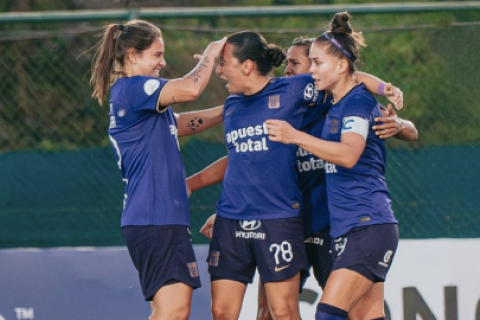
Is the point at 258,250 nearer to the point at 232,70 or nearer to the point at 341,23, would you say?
the point at 232,70

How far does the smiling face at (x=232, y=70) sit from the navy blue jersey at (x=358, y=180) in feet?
1.81

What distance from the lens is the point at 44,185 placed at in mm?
7023

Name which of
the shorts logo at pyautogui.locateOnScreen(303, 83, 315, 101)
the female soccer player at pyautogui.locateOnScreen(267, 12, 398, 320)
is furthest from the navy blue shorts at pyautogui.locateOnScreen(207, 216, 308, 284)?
the shorts logo at pyautogui.locateOnScreen(303, 83, 315, 101)

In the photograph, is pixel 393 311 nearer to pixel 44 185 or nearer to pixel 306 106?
pixel 306 106

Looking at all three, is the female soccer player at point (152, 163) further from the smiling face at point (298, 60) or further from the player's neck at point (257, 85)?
the smiling face at point (298, 60)

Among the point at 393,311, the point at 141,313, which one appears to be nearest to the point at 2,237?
the point at 141,313

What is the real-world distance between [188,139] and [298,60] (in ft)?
4.69

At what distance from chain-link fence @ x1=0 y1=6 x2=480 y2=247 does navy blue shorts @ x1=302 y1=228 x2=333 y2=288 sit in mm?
1399

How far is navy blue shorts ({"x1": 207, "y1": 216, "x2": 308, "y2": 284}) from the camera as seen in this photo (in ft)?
17.9

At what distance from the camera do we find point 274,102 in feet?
18.0

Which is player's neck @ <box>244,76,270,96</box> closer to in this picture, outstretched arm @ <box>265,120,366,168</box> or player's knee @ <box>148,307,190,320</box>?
outstretched arm @ <box>265,120,366,168</box>

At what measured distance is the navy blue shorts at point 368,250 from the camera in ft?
16.9

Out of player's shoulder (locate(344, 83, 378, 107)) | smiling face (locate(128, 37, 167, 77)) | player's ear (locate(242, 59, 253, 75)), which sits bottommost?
player's shoulder (locate(344, 83, 378, 107))

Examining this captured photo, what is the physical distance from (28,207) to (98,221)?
20.2 inches
